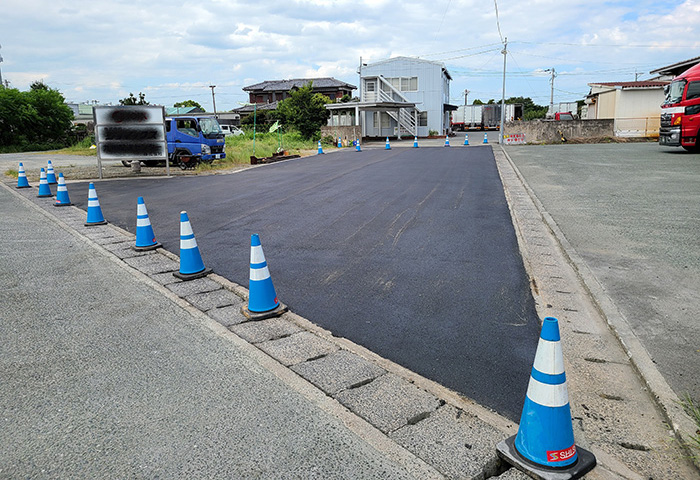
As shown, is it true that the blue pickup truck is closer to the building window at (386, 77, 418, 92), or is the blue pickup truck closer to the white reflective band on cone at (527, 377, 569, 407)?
the white reflective band on cone at (527, 377, 569, 407)

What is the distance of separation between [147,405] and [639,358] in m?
3.55

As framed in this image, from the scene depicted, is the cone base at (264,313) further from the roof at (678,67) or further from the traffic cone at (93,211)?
the roof at (678,67)

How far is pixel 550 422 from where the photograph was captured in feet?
8.25

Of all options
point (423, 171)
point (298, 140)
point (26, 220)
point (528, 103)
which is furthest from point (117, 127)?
point (528, 103)

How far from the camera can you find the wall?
30344mm

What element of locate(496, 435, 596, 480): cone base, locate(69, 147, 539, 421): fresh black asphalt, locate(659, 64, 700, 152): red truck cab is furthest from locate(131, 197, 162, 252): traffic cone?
locate(659, 64, 700, 152): red truck cab

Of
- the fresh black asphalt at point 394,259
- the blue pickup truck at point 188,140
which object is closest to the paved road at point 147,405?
the fresh black asphalt at point 394,259

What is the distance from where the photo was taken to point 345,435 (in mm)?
2861

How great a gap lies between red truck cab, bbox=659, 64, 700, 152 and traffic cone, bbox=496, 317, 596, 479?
20.1m

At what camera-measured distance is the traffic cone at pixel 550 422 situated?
2490 mm

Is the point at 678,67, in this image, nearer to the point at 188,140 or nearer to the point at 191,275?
the point at 188,140

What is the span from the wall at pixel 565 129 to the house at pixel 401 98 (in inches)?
507

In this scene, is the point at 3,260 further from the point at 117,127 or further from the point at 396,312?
the point at 117,127

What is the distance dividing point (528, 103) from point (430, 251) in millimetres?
99802
